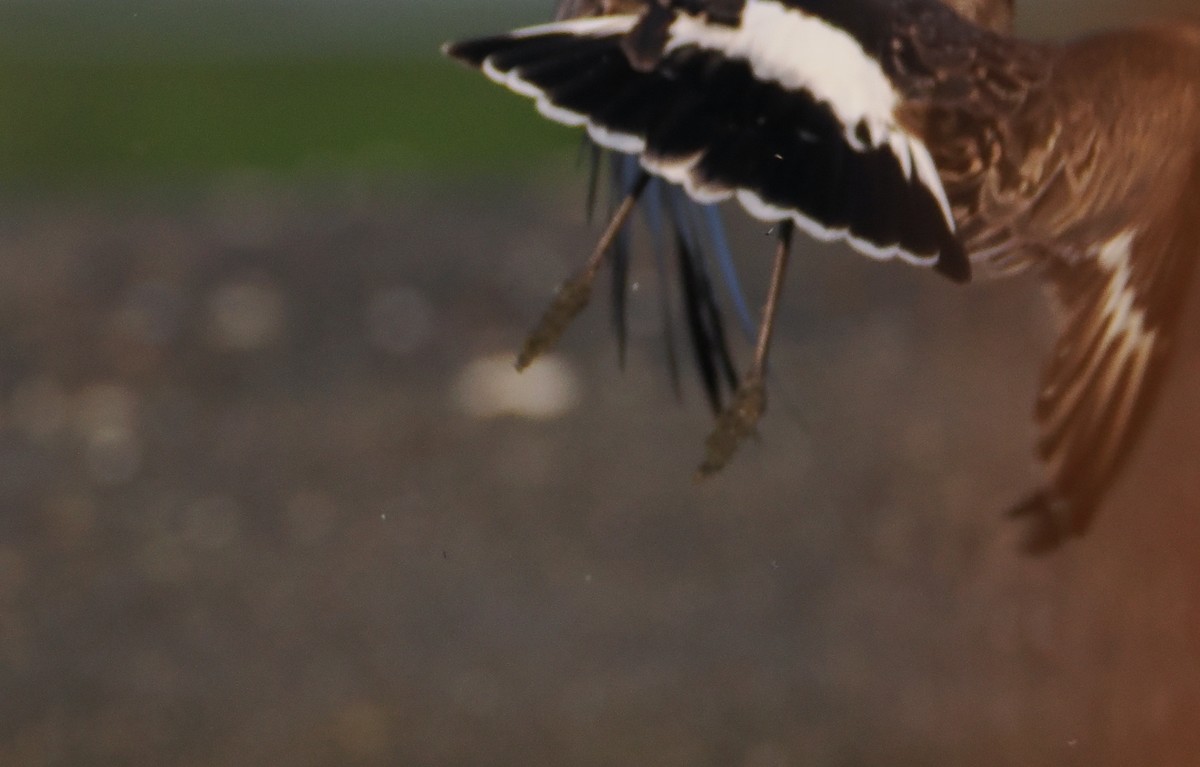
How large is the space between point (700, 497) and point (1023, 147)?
1.83 meters

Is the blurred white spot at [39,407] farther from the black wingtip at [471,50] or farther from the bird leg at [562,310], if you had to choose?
the black wingtip at [471,50]

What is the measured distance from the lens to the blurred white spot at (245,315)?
13.3 feet

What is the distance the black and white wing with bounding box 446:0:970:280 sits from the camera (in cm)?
130

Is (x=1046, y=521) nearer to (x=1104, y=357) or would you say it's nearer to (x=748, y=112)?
(x=1104, y=357)

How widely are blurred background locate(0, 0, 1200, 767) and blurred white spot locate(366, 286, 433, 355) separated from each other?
0.01 m

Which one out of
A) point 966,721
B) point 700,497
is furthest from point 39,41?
point 966,721

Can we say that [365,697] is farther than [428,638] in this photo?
No

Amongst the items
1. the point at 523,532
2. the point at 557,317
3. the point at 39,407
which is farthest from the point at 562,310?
the point at 39,407

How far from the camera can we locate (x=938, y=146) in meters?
1.52

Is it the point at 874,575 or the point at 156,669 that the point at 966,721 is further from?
the point at 156,669

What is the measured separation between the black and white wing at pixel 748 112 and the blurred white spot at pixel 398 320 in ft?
8.76

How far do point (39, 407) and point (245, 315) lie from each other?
645 mm

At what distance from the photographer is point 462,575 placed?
3.15 m

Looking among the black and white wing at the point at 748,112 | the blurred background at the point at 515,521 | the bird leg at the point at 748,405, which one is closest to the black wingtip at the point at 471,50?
the black and white wing at the point at 748,112
